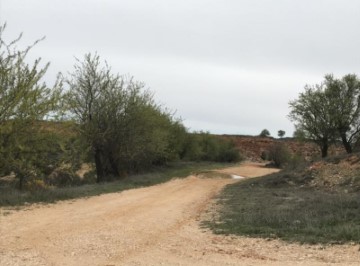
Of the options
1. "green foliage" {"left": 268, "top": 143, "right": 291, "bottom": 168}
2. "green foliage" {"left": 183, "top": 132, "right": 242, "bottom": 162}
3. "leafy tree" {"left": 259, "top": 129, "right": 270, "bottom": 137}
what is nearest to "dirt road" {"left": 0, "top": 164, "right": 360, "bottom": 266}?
"green foliage" {"left": 183, "top": 132, "right": 242, "bottom": 162}

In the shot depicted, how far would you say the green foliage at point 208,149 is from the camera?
50219 mm

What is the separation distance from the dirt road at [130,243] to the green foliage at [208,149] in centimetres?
3522

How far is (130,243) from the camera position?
9766mm

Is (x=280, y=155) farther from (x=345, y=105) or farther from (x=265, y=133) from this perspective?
(x=265, y=133)

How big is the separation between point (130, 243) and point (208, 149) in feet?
161

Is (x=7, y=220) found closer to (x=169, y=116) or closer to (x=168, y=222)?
(x=168, y=222)

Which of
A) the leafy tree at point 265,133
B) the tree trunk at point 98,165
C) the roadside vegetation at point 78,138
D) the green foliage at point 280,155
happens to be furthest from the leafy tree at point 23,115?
the leafy tree at point 265,133

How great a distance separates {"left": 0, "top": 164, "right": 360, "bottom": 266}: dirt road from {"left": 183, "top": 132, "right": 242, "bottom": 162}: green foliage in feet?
116

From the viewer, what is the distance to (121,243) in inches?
383

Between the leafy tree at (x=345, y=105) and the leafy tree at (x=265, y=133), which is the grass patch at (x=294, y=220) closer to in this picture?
the leafy tree at (x=345, y=105)

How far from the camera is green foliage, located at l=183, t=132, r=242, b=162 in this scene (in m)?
50.2

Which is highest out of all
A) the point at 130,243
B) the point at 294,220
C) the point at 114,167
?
the point at 114,167

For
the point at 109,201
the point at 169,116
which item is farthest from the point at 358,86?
the point at 109,201

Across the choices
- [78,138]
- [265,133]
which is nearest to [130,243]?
[78,138]
